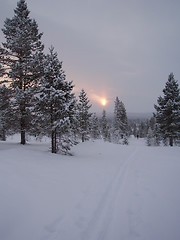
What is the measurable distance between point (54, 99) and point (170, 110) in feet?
59.5

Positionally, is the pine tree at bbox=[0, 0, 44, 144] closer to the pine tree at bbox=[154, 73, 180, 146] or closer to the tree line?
→ the tree line

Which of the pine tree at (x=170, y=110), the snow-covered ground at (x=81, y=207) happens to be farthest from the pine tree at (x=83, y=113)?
the snow-covered ground at (x=81, y=207)

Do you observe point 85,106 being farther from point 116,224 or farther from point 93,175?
point 116,224

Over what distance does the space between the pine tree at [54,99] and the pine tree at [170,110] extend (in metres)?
16.1

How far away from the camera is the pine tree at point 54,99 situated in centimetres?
1240

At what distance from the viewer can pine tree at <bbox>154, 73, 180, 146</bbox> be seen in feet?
71.8

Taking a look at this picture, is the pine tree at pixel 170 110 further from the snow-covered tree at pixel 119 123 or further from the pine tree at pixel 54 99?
the snow-covered tree at pixel 119 123

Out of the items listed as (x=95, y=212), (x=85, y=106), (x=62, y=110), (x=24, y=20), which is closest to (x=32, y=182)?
(x=95, y=212)

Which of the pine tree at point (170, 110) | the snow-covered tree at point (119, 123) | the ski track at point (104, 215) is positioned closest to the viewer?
the ski track at point (104, 215)

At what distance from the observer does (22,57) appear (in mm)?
14172

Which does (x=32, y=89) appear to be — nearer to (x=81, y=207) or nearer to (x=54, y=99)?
(x=54, y=99)

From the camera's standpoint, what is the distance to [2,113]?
13.2 m

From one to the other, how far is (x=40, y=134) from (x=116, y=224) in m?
11.0

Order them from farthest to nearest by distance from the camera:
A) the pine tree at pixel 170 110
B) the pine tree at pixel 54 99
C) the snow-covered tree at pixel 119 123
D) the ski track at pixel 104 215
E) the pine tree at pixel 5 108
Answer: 1. the snow-covered tree at pixel 119 123
2. the pine tree at pixel 170 110
3. the pine tree at pixel 5 108
4. the pine tree at pixel 54 99
5. the ski track at pixel 104 215
